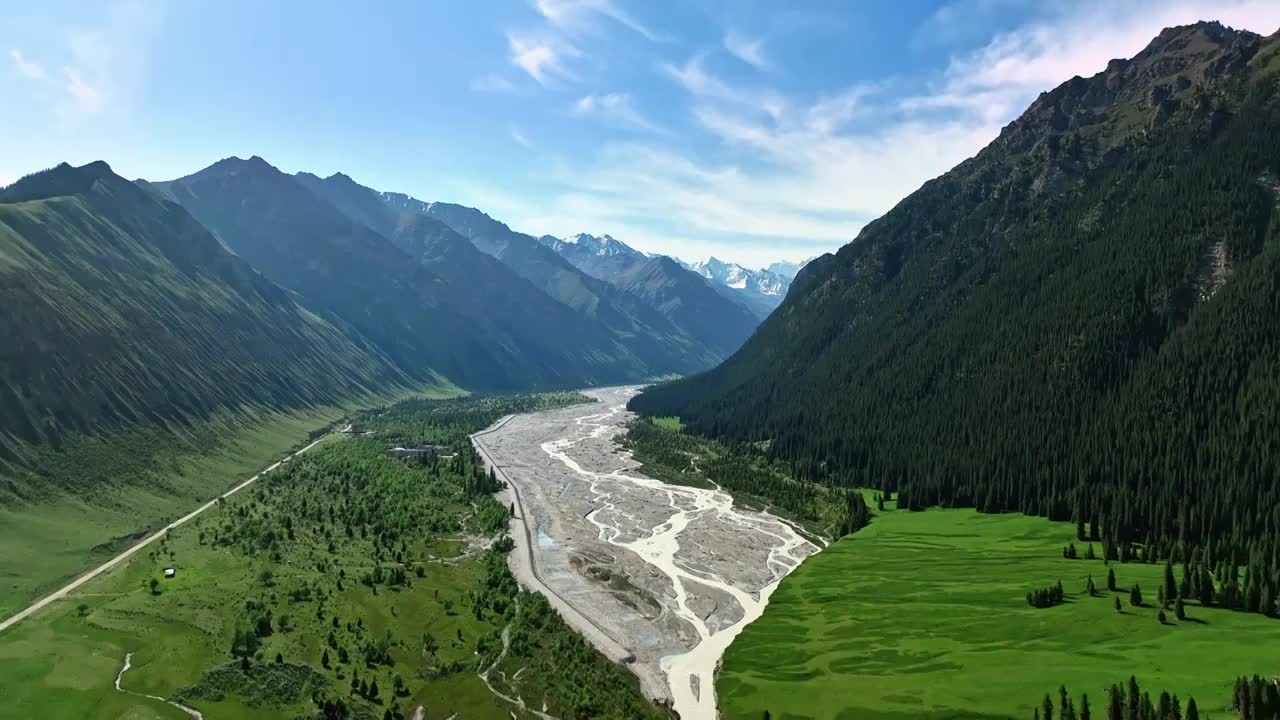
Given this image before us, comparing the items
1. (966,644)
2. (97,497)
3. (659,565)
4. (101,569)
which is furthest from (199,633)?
(966,644)

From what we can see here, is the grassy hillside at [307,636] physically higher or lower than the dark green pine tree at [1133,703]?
lower

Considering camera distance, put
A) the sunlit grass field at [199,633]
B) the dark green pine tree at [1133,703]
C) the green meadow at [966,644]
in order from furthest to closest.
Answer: the green meadow at [966,644] < the sunlit grass field at [199,633] < the dark green pine tree at [1133,703]

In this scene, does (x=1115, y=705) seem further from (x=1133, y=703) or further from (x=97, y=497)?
(x=97, y=497)

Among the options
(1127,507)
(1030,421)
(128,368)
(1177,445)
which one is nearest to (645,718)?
(1127,507)

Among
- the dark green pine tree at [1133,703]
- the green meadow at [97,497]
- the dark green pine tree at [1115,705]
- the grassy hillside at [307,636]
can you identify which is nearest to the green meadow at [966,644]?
the dark green pine tree at [1115,705]

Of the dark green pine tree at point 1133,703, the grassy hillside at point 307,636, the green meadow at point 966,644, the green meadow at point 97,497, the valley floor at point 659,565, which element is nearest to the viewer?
the dark green pine tree at point 1133,703

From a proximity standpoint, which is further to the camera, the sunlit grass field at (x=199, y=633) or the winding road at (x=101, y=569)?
the winding road at (x=101, y=569)

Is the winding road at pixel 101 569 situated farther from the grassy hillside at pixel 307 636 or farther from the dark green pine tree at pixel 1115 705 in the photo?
the dark green pine tree at pixel 1115 705

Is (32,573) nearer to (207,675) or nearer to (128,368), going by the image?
(207,675)
